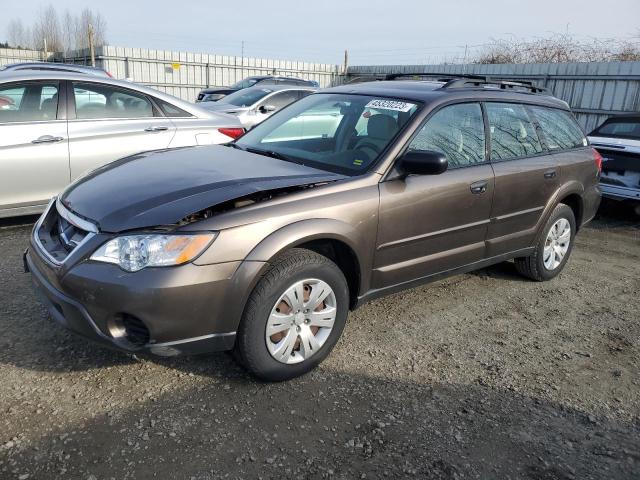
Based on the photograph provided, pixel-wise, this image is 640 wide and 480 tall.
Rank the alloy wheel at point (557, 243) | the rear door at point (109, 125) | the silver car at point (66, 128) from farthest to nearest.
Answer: the rear door at point (109, 125) → the silver car at point (66, 128) → the alloy wheel at point (557, 243)

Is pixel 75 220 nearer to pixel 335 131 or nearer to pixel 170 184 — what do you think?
pixel 170 184

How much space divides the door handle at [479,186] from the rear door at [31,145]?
377cm

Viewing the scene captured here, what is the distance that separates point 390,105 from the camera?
3814mm

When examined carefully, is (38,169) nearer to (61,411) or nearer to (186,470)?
(61,411)

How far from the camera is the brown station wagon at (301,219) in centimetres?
266

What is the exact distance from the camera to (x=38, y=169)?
5125 millimetres

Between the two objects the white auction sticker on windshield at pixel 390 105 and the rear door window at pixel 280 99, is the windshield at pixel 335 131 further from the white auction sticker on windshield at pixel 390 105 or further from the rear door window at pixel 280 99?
the rear door window at pixel 280 99

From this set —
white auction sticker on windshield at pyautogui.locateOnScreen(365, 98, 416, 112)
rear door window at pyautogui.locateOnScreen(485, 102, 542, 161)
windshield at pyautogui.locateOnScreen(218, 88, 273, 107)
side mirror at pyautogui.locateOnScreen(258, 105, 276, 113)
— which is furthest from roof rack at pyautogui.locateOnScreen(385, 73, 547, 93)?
windshield at pyautogui.locateOnScreen(218, 88, 273, 107)

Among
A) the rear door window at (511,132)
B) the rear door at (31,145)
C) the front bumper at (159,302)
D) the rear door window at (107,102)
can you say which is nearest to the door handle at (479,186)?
the rear door window at (511,132)

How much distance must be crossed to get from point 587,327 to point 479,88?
2.00 metres

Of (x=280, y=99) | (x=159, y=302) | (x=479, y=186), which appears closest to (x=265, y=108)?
(x=280, y=99)

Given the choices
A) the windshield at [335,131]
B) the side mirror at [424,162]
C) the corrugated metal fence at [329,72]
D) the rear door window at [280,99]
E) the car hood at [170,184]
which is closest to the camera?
the car hood at [170,184]

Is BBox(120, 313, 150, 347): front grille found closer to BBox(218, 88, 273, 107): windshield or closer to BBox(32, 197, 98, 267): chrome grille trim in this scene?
BBox(32, 197, 98, 267): chrome grille trim

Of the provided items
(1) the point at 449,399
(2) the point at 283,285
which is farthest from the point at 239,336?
(1) the point at 449,399
